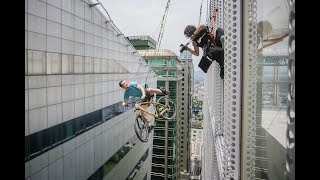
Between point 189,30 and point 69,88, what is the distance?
902 centimetres

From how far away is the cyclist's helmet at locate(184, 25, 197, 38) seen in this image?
6770 mm

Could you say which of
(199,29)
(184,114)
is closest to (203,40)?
(199,29)

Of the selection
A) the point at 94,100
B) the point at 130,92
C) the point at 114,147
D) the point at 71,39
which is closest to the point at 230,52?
the point at 130,92

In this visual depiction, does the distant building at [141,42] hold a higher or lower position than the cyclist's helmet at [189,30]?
higher

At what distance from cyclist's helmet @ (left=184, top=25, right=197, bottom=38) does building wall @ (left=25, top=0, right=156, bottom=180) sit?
22.5 feet

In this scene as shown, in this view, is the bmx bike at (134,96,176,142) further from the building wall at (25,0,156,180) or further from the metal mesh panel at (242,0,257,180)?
the metal mesh panel at (242,0,257,180)

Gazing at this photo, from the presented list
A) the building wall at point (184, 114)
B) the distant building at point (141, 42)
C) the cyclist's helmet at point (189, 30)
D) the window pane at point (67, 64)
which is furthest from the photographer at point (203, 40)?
the building wall at point (184, 114)

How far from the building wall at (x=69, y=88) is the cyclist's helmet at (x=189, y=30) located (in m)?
6.86

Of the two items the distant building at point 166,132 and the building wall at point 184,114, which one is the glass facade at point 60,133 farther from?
the building wall at point 184,114

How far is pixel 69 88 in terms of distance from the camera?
1329cm

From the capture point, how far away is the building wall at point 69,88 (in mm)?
10227

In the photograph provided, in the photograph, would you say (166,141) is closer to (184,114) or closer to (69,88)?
(184,114)
